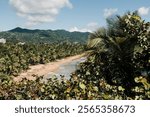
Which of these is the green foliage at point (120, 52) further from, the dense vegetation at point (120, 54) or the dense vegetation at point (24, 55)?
the dense vegetation at point (24, 55)

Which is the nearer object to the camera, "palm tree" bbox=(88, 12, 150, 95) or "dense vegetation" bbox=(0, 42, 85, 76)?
"palm tree" bbox=(88, 12, 150, 95)

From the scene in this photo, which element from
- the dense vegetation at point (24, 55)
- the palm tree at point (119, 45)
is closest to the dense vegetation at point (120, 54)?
the palm tree at point (119, 45)

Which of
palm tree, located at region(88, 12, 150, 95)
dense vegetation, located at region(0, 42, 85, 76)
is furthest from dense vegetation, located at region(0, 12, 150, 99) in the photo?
dense vegetation, located at region(0, 42, 85, 76)

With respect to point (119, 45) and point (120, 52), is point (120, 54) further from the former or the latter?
point (119, 45)

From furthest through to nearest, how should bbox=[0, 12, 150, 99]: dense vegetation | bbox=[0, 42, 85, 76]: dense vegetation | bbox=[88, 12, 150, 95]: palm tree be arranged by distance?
bbox=[0, 42, 85, 76]: dense vegetation, bbox=[88, 12, 150, 95]: palm tree, bbox=[0, 12, 150, 99]: dense vegetation

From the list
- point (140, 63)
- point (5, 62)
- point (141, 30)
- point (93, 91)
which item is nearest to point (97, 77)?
point (140, 63)

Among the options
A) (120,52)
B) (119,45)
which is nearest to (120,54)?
(120,52)

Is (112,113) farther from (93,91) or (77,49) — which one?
(77,49)

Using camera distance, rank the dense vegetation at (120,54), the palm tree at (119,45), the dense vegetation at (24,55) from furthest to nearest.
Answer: the dense vegetation at (24,55), the palm tree at (119,45), the dense vegetation at (120,54)

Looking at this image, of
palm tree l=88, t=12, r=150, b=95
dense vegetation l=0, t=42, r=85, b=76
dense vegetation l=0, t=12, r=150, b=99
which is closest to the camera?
dense vegetation l=0, t=12, r=150, b=99

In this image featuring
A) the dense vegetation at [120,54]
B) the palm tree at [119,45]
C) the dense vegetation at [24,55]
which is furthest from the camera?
the dense vegetation at [24,55]

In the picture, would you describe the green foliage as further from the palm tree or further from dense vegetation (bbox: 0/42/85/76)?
dense vegetation (bbox: 0/42/85/76)
